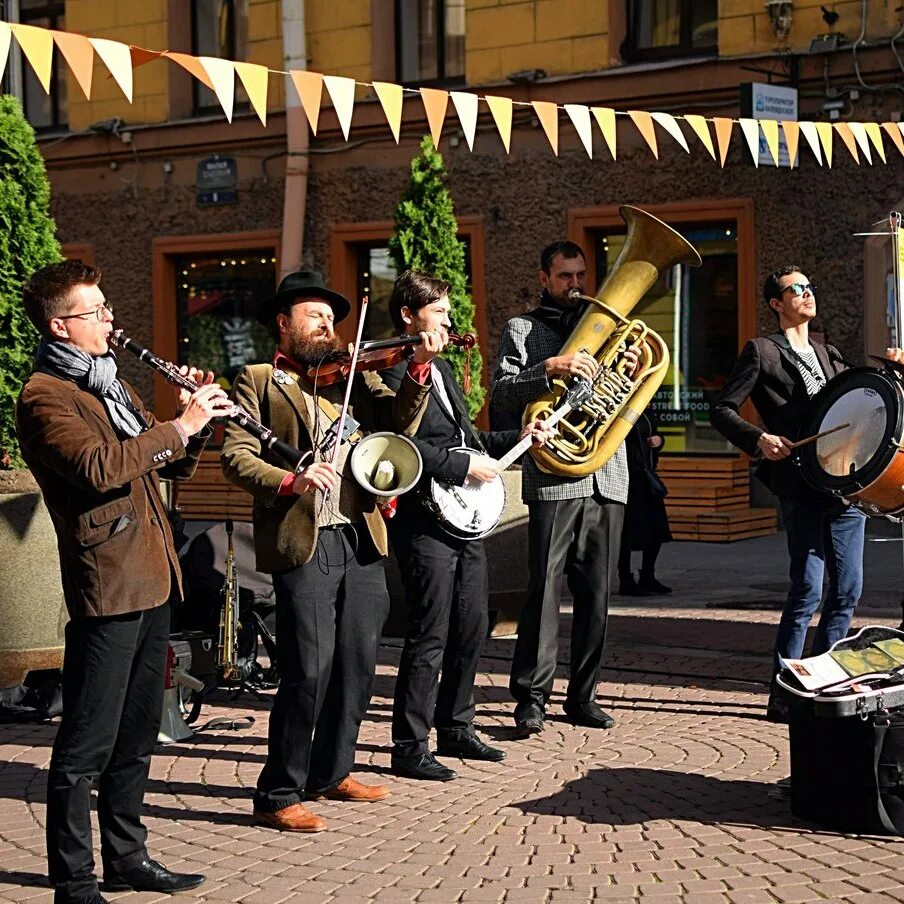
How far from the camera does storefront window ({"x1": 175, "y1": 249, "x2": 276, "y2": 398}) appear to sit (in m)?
18.9

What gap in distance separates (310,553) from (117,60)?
2450 mm

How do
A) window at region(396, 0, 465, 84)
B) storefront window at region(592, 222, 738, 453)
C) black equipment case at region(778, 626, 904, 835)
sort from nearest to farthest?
black equipment case at region(778, 626, 904, 835), storefront window at region(592, 222, 738, 453), window at region(396, 0, 465, 84)

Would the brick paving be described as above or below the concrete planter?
below

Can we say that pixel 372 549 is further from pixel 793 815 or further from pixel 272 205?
pixel 272 205

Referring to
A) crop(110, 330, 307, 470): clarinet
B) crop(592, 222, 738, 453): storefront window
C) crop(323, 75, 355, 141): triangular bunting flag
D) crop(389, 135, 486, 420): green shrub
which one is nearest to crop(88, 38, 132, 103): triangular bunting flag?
crop(323, 75, 355, 141): triangular bunting flag

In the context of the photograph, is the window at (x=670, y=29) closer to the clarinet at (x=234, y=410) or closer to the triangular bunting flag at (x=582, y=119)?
the triangular bunting flag at (x=582, y=119)

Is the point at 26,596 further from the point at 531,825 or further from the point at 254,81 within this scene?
the point at 531,825

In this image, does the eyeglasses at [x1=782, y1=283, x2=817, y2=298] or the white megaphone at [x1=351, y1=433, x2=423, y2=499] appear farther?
the eyeglasses at [x1=782, y1=283, x2=817, y2=298]

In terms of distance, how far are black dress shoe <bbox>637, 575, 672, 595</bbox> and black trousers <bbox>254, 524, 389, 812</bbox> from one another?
19.3ft

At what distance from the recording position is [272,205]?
18.4 meters

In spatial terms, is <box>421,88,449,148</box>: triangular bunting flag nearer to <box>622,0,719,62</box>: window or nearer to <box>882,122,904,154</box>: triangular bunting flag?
<box>882,122,904,154</box>: triangular bunting flag

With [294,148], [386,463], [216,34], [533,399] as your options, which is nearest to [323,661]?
[386,463]

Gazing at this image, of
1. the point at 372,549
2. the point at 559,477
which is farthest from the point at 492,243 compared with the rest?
the point at 372,549

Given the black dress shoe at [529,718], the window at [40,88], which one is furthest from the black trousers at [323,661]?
the window at [40,88]
